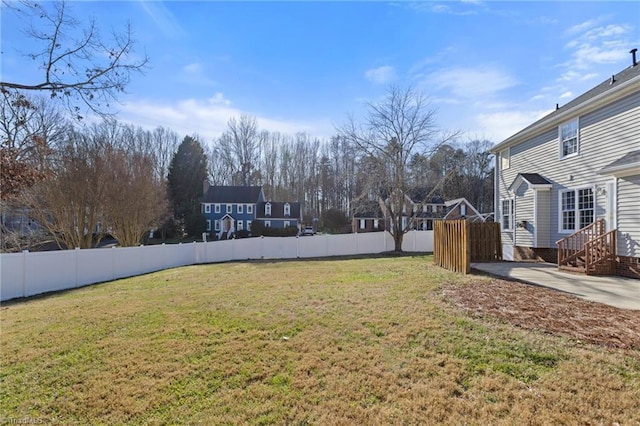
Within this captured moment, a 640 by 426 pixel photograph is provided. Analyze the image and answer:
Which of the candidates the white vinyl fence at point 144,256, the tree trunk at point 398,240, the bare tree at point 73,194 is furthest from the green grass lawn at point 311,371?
the tree trunk at point 398,240

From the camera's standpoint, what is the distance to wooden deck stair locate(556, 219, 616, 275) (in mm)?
9289

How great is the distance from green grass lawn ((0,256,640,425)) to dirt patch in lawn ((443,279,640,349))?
37 cm

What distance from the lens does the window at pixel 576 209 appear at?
10.8m

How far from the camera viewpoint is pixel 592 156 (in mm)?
10711

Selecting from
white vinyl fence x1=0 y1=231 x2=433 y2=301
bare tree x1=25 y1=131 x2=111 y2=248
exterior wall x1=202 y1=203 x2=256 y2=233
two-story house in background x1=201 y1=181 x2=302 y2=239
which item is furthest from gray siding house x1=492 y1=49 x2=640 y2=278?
exterior wall x1=202 y1=203 x2=256 y2=233

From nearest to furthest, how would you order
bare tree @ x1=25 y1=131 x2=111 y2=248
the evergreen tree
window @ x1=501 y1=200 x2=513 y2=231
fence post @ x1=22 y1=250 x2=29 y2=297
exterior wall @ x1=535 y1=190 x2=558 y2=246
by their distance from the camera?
fence post @ x1=22 y1=250 x2=29 y2=297
exterior wall @ x1=535 y1=190 x2=558 y2=246
window @ x1=501 y1=200 x2=513 y2=231
bare tree @ x1=25 y1=131 x2=111 y2=248
the evergreen tree

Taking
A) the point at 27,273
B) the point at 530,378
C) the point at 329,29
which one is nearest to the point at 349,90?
the point at 329,29

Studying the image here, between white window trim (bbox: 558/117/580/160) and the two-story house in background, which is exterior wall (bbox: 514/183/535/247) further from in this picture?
the two-story house in background

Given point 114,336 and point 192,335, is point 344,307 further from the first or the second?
point 114,336

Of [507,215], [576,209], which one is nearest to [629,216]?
[576,209]

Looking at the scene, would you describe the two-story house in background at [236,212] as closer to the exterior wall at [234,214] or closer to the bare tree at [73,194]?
the exterior wall at [234,214]

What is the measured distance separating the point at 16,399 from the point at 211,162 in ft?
165

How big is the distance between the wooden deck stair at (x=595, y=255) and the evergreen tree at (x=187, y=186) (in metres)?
38.7

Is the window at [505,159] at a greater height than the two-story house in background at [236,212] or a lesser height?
greater
